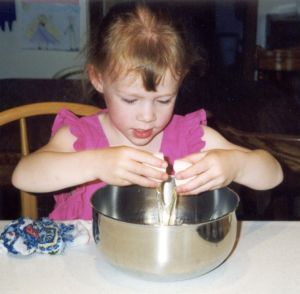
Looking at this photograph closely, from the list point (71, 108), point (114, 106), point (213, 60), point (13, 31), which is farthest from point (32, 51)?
point (114, 106)

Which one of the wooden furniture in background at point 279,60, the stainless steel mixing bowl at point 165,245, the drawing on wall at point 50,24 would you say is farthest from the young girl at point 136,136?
the drawing on wall at point 50,24

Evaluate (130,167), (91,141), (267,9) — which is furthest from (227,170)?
(267,9)

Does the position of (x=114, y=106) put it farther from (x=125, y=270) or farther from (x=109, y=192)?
(x=125, y=270)

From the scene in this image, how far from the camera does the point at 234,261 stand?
26.6 inches

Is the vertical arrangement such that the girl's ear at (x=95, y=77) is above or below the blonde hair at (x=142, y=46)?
below

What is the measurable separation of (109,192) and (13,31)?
3262 mm

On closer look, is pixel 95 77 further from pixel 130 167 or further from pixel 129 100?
pixel 130 167

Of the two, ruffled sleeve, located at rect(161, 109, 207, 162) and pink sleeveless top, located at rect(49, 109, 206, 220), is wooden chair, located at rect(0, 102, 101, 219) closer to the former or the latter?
pink sleeveless top, located at rect(49, 109, 206, 220)

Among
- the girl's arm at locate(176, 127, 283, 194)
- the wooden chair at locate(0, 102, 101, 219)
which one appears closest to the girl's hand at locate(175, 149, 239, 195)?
the girl's arm at locate(176, 127, 283, 194)

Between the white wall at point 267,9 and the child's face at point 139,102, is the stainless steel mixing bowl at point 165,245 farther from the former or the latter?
the white wall at point 267,9

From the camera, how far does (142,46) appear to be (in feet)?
2.98

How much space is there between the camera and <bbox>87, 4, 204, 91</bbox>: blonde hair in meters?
0.89

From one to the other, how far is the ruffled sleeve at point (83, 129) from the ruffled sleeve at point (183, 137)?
5.7 inches

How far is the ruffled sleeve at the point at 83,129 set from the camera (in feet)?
3.50
